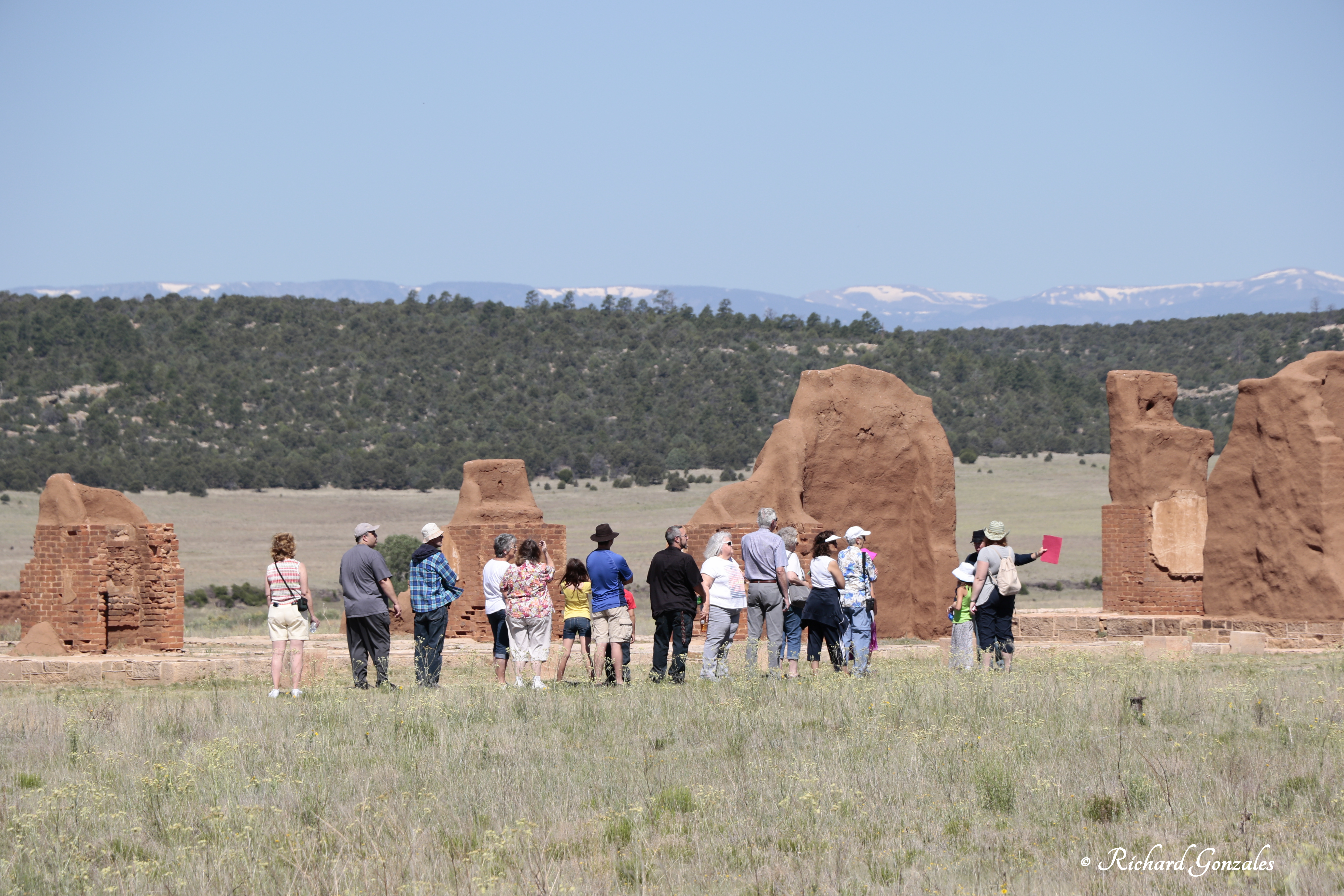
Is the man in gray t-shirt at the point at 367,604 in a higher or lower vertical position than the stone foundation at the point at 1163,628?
higher

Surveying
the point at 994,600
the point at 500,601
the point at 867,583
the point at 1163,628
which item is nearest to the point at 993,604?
the point at 994,600

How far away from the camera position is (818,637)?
13062mm

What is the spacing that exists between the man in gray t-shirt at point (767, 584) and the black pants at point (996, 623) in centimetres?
196

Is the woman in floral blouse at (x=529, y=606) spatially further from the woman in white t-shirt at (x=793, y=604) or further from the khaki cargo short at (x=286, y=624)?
the woman in white t-shirt at (x=793, y=604)

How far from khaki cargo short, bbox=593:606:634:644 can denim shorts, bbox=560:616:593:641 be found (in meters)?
A: 0.06

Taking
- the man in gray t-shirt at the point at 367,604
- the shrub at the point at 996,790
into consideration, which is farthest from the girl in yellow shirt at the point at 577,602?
the shrub at the point at 996,790

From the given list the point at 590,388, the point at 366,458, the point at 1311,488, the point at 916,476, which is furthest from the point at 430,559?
the point at 590,388

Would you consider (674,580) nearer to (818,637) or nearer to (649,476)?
(818,637)

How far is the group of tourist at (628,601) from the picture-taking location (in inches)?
477

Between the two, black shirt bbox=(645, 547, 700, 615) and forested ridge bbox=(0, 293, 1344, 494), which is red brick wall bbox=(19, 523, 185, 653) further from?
forested ridge bbox=(0, 293, 1344, 494)

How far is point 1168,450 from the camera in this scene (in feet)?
73.3

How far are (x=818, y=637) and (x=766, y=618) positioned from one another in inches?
21.7

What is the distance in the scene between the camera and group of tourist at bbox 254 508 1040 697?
1212cm

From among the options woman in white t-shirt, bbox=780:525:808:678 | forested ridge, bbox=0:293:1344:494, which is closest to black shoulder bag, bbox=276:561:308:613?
woman in white t-shirt, bbox=780:525:808:678
